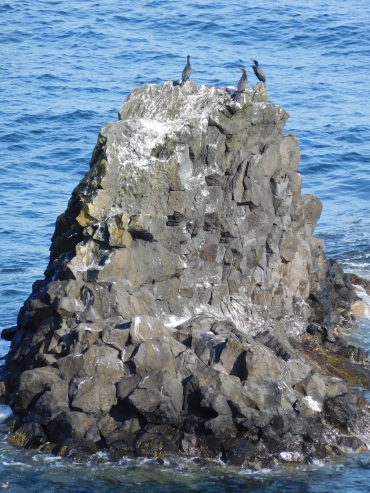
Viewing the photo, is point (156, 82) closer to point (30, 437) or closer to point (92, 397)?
point (92, 397)

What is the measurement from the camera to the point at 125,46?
6906 centimetres

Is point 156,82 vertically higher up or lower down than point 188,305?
lower down

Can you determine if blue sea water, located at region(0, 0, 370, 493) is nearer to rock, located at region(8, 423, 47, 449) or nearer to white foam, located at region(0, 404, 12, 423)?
rock, located at region(8, 423, 47, 449)

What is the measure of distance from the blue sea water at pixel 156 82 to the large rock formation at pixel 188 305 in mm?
1100

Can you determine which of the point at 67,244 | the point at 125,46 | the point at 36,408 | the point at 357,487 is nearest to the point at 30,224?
the point at 67,244

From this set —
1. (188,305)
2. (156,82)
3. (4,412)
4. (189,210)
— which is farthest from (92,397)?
(156,82)

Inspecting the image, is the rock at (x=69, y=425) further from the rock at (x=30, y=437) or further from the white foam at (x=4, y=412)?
the white foam at (x=4, y=412)

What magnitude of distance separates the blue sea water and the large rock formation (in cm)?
110

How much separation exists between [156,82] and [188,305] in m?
35.4

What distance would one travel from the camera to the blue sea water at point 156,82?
2198 cm

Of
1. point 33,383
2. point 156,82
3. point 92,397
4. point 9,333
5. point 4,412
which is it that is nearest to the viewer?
point 92,397

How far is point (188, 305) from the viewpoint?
90.7 feet

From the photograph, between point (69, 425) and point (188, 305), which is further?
point (188, 305)

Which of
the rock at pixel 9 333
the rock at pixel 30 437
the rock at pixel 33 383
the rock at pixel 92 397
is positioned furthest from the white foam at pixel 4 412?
the rock at pixel 9 333
